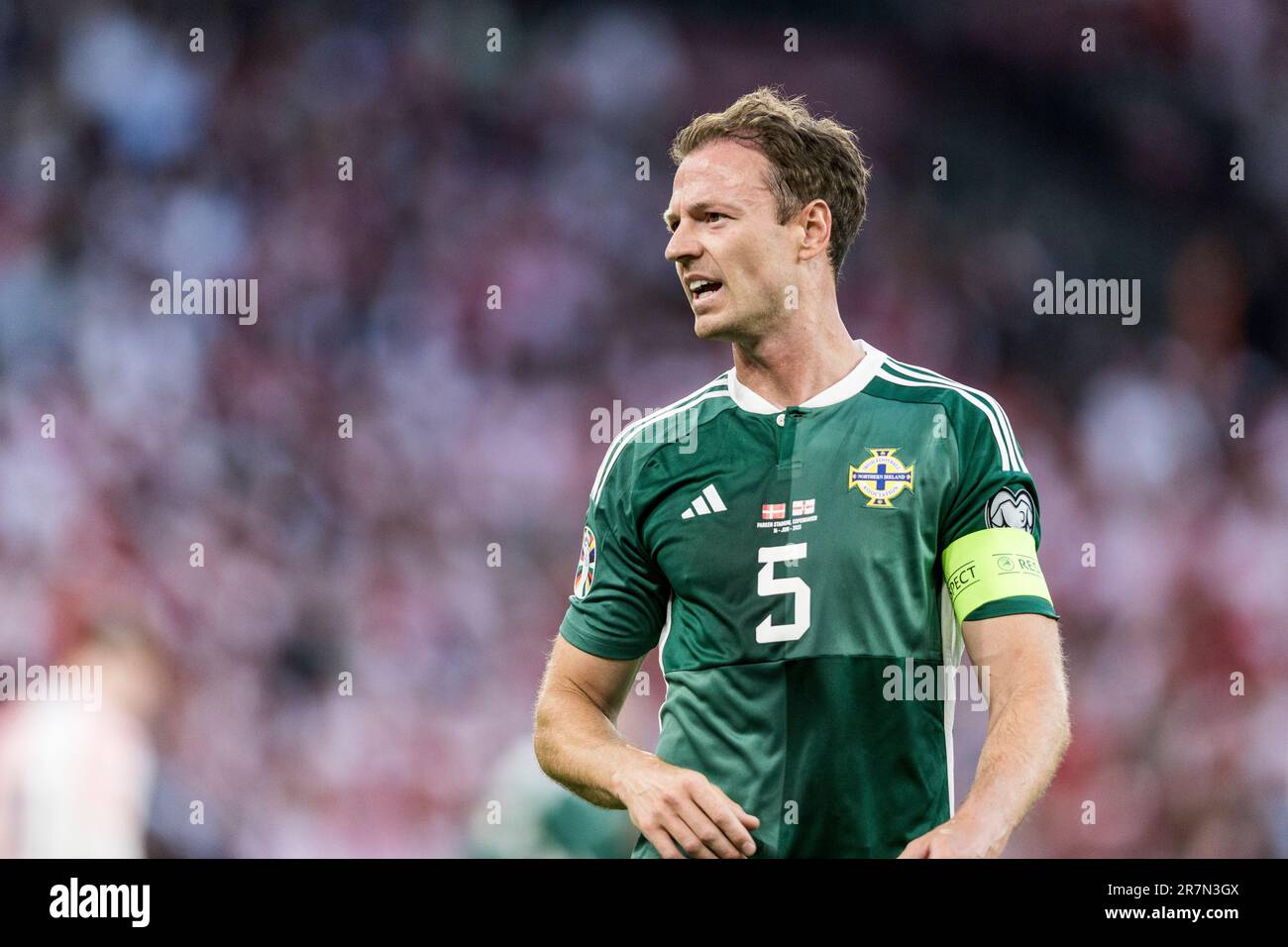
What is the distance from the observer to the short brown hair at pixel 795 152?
11.1 feet

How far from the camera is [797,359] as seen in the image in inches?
131

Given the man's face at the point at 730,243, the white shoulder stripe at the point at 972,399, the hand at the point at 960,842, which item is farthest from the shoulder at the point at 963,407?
the hand at the point at 960,842

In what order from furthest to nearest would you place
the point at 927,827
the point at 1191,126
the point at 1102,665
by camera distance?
the point at 1191,126
the point at 1102,665
the point at 927,827

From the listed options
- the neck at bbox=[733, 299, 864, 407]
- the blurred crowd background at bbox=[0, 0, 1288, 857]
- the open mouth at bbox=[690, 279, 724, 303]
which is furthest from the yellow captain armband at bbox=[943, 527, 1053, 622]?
the blurred crowd background at bbox=[0, 0, 1288, 857]

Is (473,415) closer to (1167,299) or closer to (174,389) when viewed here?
(174,389)

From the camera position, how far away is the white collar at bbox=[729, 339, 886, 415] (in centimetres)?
325

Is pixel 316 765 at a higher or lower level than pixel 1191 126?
lower

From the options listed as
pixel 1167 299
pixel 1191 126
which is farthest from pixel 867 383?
pixel 1191 126

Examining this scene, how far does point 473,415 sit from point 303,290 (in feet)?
3.90

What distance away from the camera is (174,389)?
294 inches

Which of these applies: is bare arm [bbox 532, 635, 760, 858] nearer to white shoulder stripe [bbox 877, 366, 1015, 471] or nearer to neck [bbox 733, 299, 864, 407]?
neck [bbox 733, 299, 864, 407]

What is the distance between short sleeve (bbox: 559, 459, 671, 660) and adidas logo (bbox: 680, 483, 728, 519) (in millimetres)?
149

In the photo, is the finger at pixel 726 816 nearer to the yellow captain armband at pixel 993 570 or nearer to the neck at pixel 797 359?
the yellow captain armband at pixel 993 570

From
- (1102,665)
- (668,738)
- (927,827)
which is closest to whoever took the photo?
(927,827)
